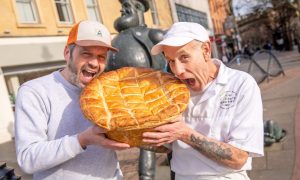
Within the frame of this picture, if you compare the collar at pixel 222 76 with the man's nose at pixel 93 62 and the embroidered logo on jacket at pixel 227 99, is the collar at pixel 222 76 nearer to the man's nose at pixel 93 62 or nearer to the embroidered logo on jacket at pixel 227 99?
the embroidered logo on jacket at pixel 227 99

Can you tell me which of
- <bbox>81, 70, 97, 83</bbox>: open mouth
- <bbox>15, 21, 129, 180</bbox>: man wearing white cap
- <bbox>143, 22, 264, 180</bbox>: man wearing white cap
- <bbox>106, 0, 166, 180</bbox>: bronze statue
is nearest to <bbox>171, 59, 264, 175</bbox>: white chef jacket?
<bbox>143, 22, 264, 180</bbox>: man wearing white cap

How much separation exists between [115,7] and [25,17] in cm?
681

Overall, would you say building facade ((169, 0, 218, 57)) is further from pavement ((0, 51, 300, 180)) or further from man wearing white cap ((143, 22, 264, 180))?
man wearing white cap ((143, 22, 264, 180))

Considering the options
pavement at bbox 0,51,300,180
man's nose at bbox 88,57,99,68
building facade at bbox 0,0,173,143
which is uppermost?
building facade at bbox 0,0,173,143

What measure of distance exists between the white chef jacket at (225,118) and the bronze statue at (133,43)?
2.02 meters

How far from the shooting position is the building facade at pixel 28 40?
505 inches

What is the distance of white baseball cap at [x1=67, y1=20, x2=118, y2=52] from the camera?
192 cm

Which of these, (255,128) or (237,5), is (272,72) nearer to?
(255,128)

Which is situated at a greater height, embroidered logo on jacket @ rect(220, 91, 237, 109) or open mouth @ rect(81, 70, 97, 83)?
open mouth @ rect(81, 70, 97, 83)

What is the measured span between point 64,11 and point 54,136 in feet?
52.1

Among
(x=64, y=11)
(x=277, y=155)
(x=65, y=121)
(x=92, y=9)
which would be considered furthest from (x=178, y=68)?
(x=92, y=9)

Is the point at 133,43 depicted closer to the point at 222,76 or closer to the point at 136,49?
the point at 136,49

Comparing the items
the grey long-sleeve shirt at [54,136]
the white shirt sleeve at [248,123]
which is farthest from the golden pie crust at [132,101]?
the white shirt sleeve at [248,123]

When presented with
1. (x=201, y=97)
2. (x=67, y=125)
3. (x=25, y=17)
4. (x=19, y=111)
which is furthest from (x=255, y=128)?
(x=25, y=17)
